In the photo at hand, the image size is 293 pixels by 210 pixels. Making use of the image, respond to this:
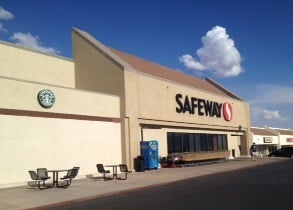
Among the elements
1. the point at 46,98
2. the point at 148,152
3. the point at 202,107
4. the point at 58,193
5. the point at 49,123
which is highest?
the point at 202,107

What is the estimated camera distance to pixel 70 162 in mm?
24250

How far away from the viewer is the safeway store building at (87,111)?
2131 centimetres

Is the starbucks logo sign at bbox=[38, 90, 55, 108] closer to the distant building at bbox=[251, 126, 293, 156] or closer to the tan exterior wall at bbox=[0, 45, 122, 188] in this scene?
the tan exterior wall at bbox=[0, 45, 122, 188]

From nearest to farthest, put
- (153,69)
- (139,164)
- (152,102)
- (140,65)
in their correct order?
1. (139,164)
2. (152,102)
3. (140,65)
4. (153,69)

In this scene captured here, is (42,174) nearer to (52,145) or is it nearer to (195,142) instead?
(52,145)

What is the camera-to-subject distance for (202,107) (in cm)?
4256

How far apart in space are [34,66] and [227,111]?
2679 cm

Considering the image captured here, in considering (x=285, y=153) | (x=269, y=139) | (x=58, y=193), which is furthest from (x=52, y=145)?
(x=269, y=139)

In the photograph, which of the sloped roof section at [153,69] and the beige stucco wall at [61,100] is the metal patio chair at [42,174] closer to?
the beige stucco wall at [61,100]

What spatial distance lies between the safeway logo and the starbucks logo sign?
2875 centimetres

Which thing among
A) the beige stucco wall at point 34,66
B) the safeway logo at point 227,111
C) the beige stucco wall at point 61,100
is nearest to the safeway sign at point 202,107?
the safeway logo at point 227,111

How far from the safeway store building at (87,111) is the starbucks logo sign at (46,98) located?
0.18ft

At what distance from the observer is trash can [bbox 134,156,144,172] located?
29.5 metres

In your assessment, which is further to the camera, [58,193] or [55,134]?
[55,134]
